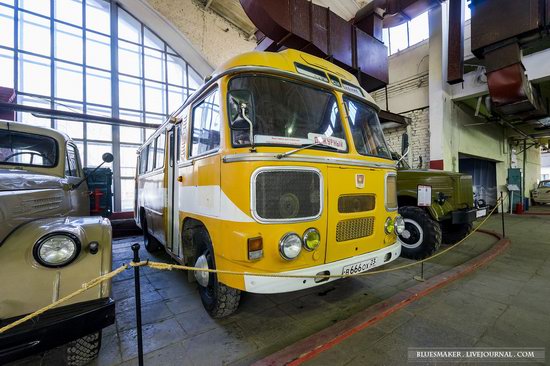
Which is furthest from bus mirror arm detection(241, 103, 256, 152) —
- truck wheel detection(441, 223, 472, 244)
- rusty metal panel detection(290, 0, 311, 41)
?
truck wheel detection(441, 223, 472, 244)

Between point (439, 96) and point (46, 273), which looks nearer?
point (46, 273)

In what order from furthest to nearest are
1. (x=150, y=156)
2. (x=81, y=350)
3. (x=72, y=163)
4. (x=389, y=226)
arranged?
(x=150, y=156) → (x=72, y=163) → (x=389, y=226) → (x=81, y=350)

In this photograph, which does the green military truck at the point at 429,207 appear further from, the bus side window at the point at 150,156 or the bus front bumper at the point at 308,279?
the bus side window at the point at 150,156

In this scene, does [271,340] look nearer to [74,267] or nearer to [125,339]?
[125,339]

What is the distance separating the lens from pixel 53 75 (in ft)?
35.1

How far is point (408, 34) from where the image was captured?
30.6 ft

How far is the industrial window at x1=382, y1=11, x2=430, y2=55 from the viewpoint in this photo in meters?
8.75

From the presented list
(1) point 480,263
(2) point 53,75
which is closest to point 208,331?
(1) point 480,263

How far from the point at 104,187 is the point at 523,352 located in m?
9.84

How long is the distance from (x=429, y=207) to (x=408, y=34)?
26.2 ft

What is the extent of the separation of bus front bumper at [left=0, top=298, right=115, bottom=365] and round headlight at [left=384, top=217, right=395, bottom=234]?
9.11ft

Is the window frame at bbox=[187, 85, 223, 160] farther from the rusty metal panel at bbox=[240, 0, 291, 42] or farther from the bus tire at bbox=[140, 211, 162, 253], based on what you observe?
the bus tire at bbox=[140, 211, 162, 253]

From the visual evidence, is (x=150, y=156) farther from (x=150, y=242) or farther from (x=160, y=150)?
(x=150, y=242)

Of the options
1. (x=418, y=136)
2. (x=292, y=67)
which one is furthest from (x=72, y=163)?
(x=418, y=136)
